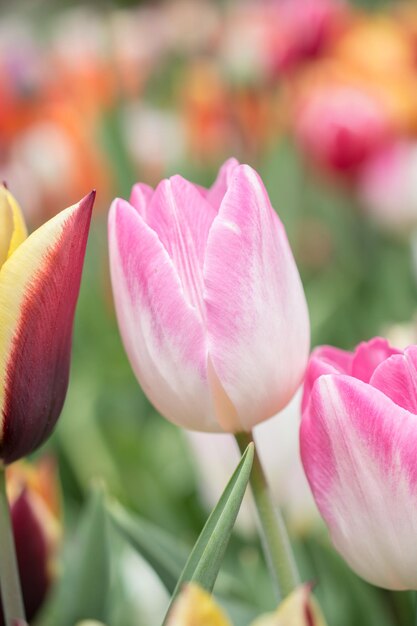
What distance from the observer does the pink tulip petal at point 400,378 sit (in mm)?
328

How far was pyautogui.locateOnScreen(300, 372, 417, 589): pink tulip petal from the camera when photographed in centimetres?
32

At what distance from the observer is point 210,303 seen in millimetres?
343

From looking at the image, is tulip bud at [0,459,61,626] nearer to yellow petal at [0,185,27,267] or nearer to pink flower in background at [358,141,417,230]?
yellow petal at [0,185,27,267]

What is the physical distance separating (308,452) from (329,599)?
12.8 inches

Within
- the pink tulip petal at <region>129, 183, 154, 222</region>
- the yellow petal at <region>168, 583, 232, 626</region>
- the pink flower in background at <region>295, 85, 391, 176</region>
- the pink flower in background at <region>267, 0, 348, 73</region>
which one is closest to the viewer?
the yellow petal at <region>168, 583, 232, 626</region>

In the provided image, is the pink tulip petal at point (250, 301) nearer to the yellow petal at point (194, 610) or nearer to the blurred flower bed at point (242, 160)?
the yellow petal at point (194, 610)

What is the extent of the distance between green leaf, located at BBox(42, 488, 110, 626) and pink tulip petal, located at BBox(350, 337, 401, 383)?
16 cm

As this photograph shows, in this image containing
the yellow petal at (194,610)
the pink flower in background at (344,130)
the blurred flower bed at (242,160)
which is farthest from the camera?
the pink flower in background at (344,130)

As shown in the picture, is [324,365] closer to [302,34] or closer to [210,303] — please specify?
[210,303]

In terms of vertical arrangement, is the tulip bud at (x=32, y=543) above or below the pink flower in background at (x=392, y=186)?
below

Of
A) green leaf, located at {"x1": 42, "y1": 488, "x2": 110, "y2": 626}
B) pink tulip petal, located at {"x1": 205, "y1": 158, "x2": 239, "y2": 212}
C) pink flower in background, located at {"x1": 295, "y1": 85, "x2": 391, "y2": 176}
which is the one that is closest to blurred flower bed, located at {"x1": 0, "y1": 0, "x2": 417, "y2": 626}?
pink flower in background, located at {"x1": 295, "y1": 85, "x2": 391, "y2": 176}

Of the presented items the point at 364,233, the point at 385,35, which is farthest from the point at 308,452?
the point at 385,35

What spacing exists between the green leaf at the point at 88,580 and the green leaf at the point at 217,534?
0.14 metres

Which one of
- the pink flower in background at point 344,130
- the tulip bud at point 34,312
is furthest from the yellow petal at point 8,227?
the pink flower in background at point 344,130
